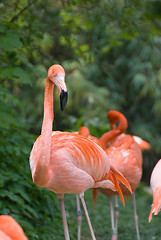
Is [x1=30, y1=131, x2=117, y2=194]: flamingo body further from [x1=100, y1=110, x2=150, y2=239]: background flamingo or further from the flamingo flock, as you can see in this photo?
[x1=100, y1=110, x2=150, y2=239]: background flamingo

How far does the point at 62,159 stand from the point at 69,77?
657 cm

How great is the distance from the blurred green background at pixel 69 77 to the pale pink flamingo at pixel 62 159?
640 millimetres

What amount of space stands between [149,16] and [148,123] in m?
6.13

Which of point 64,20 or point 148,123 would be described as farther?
point 148,123

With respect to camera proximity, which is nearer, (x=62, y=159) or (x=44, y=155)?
(x=44, y=155)

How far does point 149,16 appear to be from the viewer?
4.55 m

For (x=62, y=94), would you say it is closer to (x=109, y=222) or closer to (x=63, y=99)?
(x=63, y=99)

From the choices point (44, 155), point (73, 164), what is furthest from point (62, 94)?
point (73, 164)

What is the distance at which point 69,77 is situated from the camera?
8.92 meters

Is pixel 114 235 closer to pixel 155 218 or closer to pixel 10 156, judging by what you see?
pixel 10 156

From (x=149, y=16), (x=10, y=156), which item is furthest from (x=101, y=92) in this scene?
(x=10, y=156)

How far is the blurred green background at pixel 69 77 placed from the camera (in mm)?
3463

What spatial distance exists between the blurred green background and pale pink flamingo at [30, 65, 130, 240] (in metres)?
0.64

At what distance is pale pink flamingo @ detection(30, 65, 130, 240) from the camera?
7.85 ft
